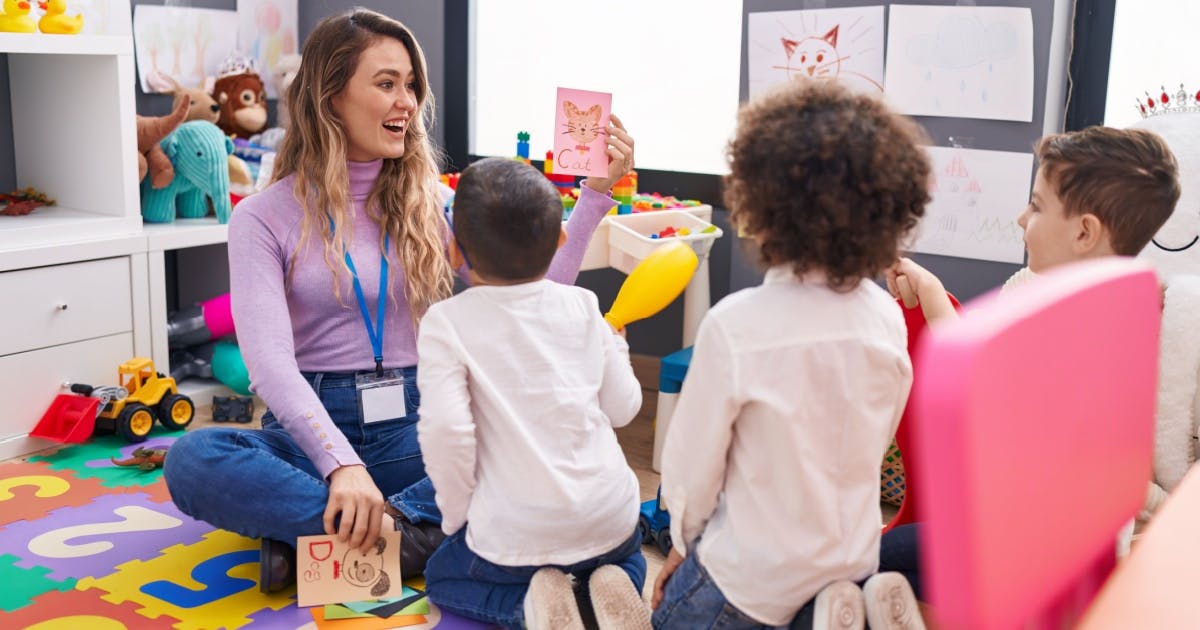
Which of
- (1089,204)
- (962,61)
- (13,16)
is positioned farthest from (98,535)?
(962,61)

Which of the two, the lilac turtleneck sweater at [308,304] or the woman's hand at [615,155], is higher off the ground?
the woman's hand at [615,155]

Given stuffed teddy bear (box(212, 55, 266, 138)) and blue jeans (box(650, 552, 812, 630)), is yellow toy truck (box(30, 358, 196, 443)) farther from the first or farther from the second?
blue jeans (box(650, 552, 812, 630))

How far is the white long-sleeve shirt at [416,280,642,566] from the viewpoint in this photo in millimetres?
1476

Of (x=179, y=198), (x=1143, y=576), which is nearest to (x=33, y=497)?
(x=179, y=198)

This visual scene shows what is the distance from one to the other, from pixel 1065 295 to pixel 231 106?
9.47 feet

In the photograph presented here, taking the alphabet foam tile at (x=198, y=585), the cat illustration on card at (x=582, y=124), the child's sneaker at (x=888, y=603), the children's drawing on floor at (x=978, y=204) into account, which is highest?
the cat illustration on card at (x=582, y=124)

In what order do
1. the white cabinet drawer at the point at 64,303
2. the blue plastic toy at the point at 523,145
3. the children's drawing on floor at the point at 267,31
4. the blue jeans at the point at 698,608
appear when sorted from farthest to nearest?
the children's drawing on floor at the point at 267,31 < the blue plastic toy at the point at 523,145 < the white cabinet drawer at the point at 64,303 < the blue jeans at the point at 698,608

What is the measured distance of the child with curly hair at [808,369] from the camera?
1.11 metres

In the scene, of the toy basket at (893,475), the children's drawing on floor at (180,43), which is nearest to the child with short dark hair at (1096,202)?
the toy basket at (893,475)

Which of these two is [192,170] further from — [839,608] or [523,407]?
[839,608]

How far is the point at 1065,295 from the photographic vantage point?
0.58 meters

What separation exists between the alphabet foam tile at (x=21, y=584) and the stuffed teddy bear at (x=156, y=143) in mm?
1193

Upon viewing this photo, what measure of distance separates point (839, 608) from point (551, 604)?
434 mm

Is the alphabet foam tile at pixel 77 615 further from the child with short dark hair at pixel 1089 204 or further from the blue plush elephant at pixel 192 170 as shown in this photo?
the blue plush elephant at pixel 192 170
